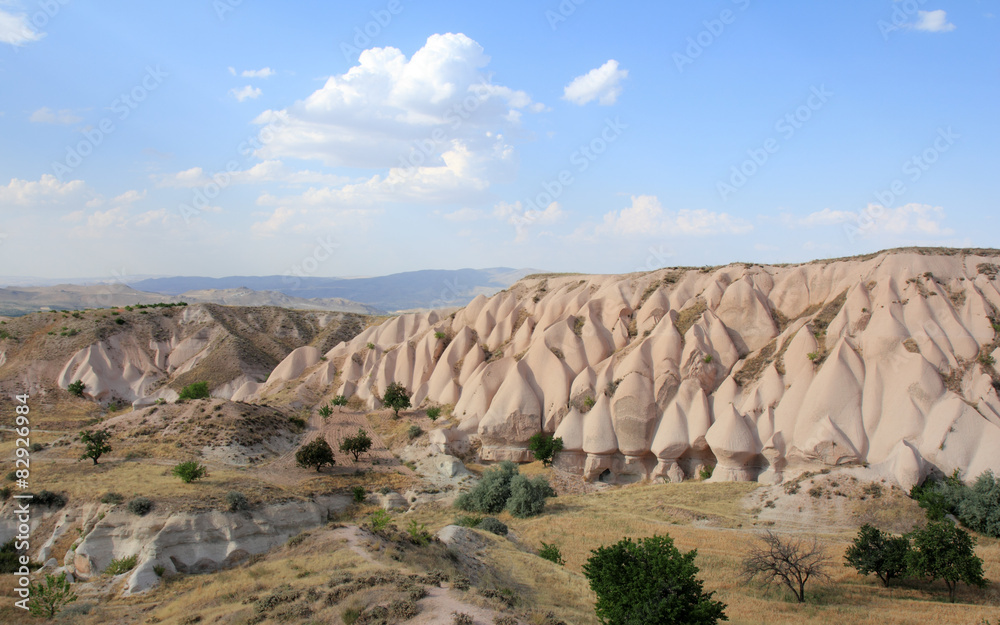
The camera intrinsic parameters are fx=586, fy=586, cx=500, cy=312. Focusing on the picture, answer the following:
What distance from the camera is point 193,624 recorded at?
1492 cm

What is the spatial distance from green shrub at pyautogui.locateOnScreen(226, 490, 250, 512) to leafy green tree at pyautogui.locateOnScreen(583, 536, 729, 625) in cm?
1662

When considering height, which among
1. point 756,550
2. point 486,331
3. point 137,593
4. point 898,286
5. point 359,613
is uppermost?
point 898,286

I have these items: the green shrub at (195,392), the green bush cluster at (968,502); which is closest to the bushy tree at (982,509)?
the green bush cluster at (968,502)

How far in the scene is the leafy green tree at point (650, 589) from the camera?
1407cm

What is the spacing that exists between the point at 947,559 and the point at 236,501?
89.1 ft

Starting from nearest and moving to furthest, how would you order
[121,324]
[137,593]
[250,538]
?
[137,593] → [250,538] → [121,324]

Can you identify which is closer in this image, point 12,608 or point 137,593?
point 12,608

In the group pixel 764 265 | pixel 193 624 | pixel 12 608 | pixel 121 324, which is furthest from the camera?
pixel 121 324

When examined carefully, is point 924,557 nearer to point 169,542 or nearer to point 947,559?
point 947,559

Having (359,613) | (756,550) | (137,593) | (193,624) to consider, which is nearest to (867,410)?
(756,550)

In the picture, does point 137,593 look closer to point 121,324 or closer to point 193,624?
point 193,624

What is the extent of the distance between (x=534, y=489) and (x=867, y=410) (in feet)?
61.0

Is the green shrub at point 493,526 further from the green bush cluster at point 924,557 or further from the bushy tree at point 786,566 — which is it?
the green bush cluster at point 924,557

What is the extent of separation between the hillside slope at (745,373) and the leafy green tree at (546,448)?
1.72ft
